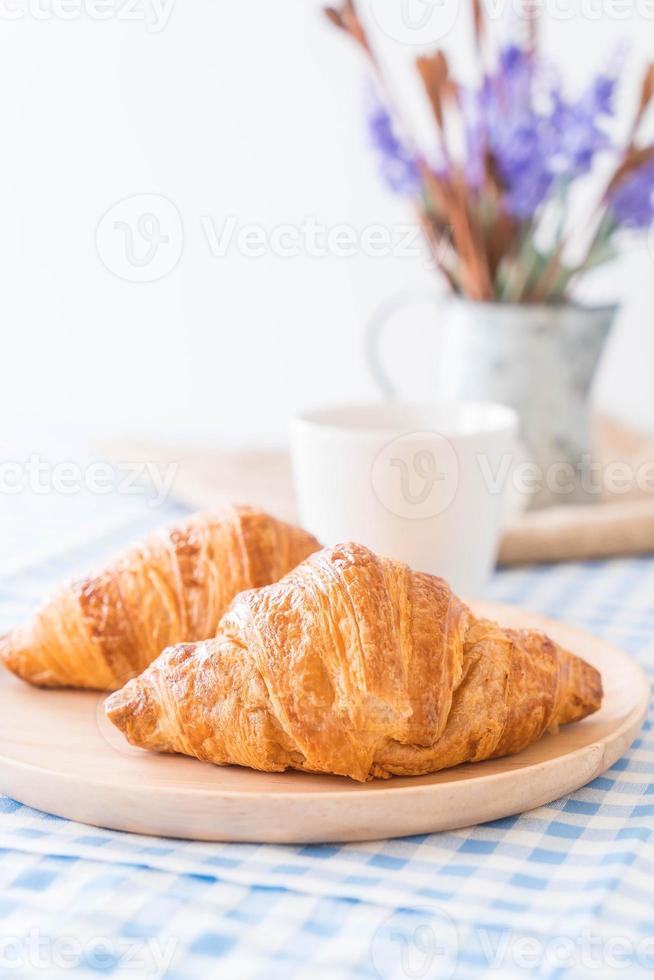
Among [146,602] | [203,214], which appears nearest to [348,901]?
[146,602]

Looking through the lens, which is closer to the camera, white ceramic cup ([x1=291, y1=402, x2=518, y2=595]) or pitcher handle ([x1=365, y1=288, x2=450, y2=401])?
white ceramic cup ([x1=291, y1=402, x2=518, y2=595])

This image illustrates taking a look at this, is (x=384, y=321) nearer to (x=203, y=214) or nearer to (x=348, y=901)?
(x=203, y=214)

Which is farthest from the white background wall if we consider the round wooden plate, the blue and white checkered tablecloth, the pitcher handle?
the blue and white checkered tablecloth

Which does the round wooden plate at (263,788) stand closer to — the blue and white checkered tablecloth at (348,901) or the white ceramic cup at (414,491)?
the blue and white checkered tablecloth at (348,901)

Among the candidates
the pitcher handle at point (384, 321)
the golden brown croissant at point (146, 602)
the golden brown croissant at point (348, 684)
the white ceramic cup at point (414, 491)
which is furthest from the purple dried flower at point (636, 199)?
the golden brown croissant at point (348, 684)

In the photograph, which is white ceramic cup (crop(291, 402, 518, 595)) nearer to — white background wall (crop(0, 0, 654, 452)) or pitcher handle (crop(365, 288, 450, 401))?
pitcher handle (crop(365, 288, 450, 401))
